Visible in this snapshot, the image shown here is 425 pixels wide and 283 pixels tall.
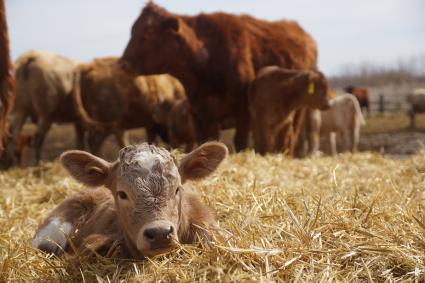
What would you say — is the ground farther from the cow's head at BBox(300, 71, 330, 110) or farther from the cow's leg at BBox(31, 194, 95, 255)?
the cow's head at BBox(300, 71, 330, 110)

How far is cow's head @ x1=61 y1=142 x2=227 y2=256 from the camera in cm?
258

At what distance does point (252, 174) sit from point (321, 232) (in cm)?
227

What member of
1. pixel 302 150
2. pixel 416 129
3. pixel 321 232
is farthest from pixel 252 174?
pixel 416 129

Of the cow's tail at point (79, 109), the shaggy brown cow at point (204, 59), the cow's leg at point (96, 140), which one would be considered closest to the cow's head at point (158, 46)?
the shaggy brown cow at point (204, 59)

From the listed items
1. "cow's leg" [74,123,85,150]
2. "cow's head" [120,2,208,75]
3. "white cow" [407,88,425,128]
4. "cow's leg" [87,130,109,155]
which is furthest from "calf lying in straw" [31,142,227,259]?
"white cow" [407,88,425,128]

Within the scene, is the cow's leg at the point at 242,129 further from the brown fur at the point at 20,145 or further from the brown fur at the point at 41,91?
the brown fur at the point at 20,145

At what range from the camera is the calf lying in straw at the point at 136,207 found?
2680 millimetres

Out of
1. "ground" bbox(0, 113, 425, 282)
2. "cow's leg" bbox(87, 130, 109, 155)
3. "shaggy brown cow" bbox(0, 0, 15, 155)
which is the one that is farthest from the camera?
"cow's leg" bbox(87, 130, 109, 155)

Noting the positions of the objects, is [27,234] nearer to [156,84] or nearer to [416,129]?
[156,84]

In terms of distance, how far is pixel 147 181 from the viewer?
9.10 ft

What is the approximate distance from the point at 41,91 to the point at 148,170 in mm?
7965

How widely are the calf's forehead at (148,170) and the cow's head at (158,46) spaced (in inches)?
223

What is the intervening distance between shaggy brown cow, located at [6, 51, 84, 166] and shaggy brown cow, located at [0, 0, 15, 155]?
16.4 ft

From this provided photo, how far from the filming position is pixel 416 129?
19703 millimetres
